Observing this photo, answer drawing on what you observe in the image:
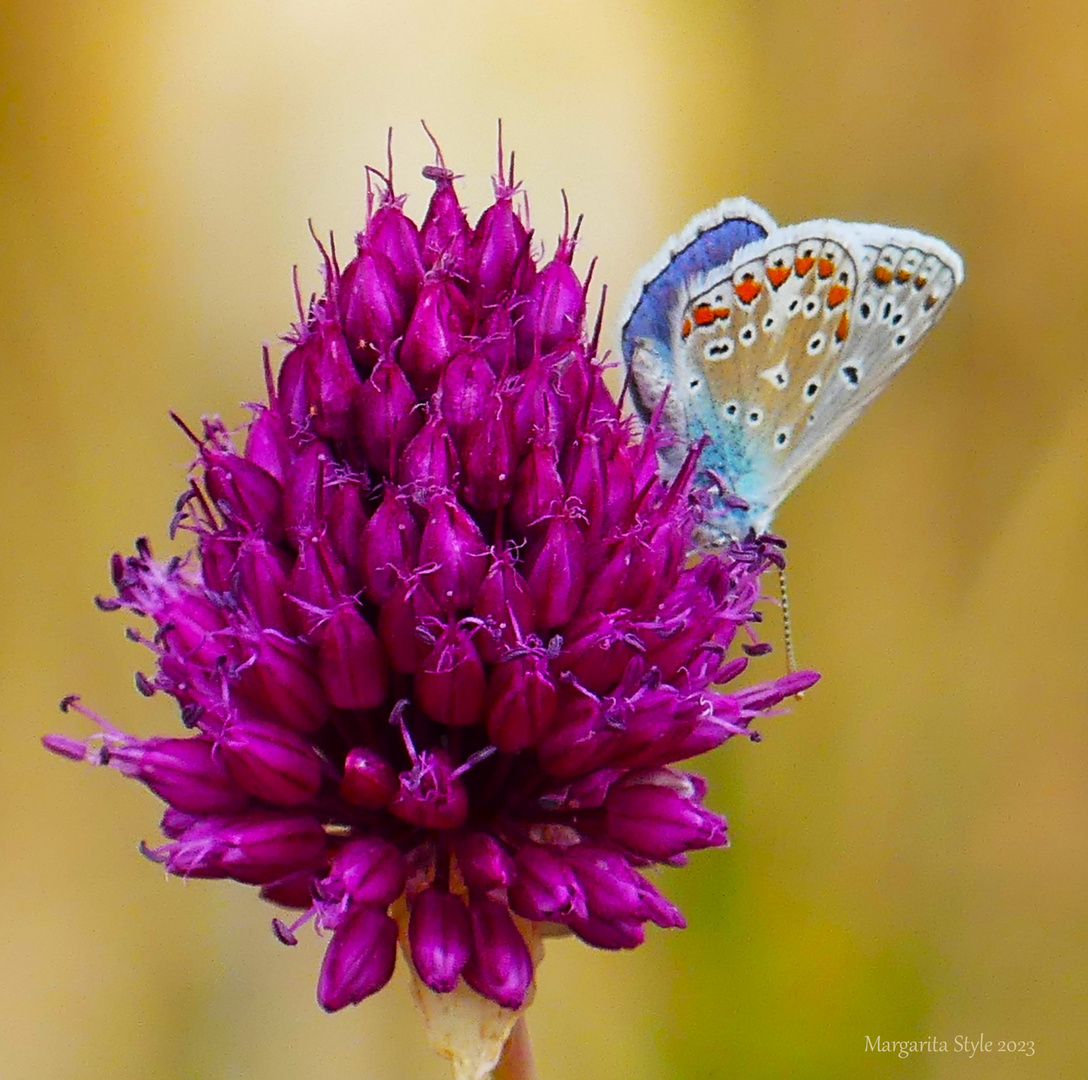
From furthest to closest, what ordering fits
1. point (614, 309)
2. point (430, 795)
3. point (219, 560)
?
point (614, 309) → point (219, 560) → point (430, 795)

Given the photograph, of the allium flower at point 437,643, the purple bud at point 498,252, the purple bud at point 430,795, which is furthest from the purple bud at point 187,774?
the purple bud at point 498,252

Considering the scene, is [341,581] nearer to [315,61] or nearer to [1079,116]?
[315,61]

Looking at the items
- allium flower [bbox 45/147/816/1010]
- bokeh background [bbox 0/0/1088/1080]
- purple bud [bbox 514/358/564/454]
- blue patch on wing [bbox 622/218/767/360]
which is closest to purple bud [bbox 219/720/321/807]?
allium flower [bbox 45/147/816/1010]

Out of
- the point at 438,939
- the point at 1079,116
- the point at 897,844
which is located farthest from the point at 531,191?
the point at 438,939

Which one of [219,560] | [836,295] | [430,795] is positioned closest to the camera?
[430,795]

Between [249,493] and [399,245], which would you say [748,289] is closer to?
[399,245]

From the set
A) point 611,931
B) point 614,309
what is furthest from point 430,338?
point 614,309
